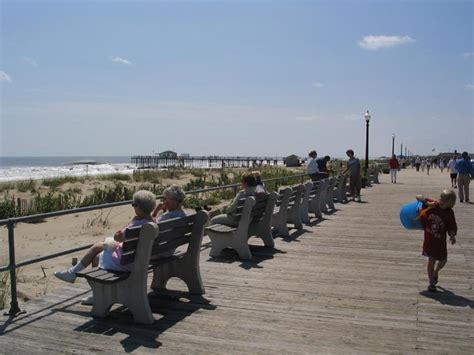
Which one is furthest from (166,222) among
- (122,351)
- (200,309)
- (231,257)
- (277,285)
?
(231,257)

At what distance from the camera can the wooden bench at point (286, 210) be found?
955 centimetres

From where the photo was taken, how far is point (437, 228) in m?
5.93

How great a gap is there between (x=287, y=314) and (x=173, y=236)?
4.66 ft

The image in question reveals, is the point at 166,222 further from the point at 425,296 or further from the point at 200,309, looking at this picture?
the point at 425,296

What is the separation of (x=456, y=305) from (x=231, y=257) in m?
3.31

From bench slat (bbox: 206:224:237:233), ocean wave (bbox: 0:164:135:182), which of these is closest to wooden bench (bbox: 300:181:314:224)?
bench slat (bbox: 206:224:237:233)

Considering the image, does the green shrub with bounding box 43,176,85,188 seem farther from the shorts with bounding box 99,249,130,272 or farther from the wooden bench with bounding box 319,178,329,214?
the shorts with bounding box 99,249,130,272

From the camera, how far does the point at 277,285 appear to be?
6223mm

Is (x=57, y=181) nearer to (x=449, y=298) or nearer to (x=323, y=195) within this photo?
(x=323, y=195)

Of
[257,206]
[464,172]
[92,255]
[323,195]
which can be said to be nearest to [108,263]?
[92,255]

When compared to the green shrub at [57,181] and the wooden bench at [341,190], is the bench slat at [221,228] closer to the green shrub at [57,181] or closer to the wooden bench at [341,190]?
the wooden bench at [341,190]

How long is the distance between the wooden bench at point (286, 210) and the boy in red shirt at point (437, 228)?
370 cm

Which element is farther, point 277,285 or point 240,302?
point 277,285

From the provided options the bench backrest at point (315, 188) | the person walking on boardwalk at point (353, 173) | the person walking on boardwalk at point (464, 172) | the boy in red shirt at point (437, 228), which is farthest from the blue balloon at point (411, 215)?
the person walking on boardwalk at point (464, 172)
